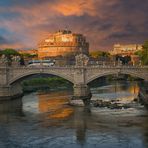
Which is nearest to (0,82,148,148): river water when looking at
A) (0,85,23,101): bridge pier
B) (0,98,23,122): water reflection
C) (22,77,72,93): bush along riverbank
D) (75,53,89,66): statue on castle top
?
(0,98,23,122): water reflection

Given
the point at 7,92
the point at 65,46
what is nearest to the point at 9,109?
the point at 7,92

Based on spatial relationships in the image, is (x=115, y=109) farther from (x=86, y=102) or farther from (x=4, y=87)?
(x=4, y=87)

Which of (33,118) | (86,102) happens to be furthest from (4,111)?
Result: (86,102)

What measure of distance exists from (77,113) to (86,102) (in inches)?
282

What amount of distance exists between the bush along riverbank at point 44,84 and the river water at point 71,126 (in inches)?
866

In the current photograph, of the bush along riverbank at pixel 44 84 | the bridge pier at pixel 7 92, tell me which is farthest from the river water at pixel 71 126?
the bush along riverbank at pixel 44 84

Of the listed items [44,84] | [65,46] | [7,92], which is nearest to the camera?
[7,92]

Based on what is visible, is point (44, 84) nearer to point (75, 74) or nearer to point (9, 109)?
point (75, 74)

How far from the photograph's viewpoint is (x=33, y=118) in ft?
130

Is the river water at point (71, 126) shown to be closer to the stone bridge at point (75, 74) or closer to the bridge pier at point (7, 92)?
the stone bridge at point (75, 74)

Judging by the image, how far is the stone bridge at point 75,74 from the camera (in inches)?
1977

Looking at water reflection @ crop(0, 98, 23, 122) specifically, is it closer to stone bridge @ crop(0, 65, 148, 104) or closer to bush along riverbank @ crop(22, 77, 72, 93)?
stone bridge @ crop(0, 65, 148, 104)

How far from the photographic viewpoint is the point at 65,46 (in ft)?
393

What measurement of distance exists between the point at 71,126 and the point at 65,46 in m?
85.9
